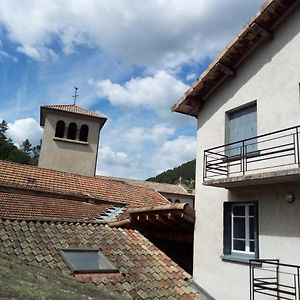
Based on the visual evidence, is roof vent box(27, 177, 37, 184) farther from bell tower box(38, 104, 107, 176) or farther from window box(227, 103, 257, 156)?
window box(227, 103, 257, 156)

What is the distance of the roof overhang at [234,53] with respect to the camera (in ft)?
32.1

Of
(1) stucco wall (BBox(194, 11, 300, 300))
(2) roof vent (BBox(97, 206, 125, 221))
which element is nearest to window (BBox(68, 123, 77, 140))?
(2) roof vent (BBox(97, 206, 125, 221))

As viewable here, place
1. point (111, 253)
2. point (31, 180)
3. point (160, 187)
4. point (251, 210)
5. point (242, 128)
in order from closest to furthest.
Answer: point (251, 210) → point (111, 253) → point (242, 128) → point (31, 180) → point (160, 187)

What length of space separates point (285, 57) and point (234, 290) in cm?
632

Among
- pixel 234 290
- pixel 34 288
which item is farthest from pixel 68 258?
pixel 34 288

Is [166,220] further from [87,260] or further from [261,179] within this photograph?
[261,179]

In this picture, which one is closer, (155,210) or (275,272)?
(275,272)

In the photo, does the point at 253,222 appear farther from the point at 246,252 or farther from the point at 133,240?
the point at 133,240

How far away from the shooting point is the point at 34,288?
362cm

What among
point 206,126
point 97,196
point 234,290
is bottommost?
point 234,290

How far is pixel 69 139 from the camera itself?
31.6 meters

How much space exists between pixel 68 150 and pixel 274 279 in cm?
2519

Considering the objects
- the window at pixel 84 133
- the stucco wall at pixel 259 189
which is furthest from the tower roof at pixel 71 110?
the stucco wall at pixel 259 189

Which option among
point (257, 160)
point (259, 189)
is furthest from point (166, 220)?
point (257, 160)
